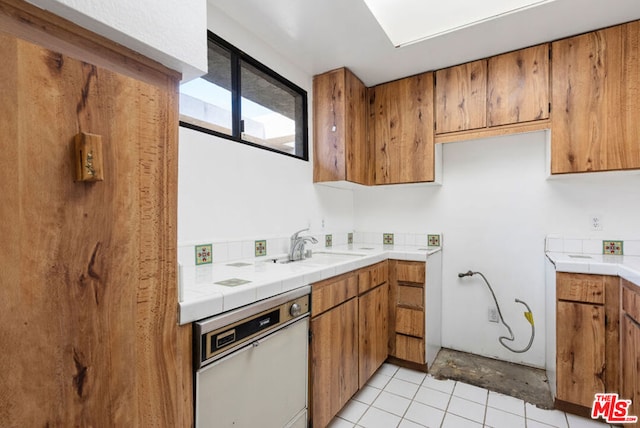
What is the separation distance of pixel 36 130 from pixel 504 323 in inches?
119

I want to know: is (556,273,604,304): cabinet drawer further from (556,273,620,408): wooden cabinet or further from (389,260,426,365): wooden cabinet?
(389,260,426,365): wooden cabinet

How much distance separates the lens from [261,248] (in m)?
2.00

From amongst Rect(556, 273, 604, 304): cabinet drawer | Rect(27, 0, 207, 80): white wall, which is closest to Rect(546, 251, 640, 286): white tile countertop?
Rect(556, 273, 604, 304): cabinet drawer

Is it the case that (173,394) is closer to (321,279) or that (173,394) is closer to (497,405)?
(321,279)

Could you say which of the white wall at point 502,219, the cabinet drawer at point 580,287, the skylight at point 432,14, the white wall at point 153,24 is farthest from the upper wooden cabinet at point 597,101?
the white wall at point 153,24

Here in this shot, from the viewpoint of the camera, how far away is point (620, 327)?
171 centimetres

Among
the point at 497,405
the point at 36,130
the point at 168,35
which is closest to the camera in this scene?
the point at 36,130

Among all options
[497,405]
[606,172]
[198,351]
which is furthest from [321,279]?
[606,172]

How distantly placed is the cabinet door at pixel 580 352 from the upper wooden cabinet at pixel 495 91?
1.34 meters

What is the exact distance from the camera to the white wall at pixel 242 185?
62.7 inches

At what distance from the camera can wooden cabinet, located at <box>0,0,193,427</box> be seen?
0.60 meters

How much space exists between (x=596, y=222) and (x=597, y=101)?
86cm

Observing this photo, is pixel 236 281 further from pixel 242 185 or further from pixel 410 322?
pixel 410 322

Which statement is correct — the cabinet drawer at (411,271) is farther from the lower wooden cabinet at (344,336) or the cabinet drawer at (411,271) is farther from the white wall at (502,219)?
the white wall at (502,219)
